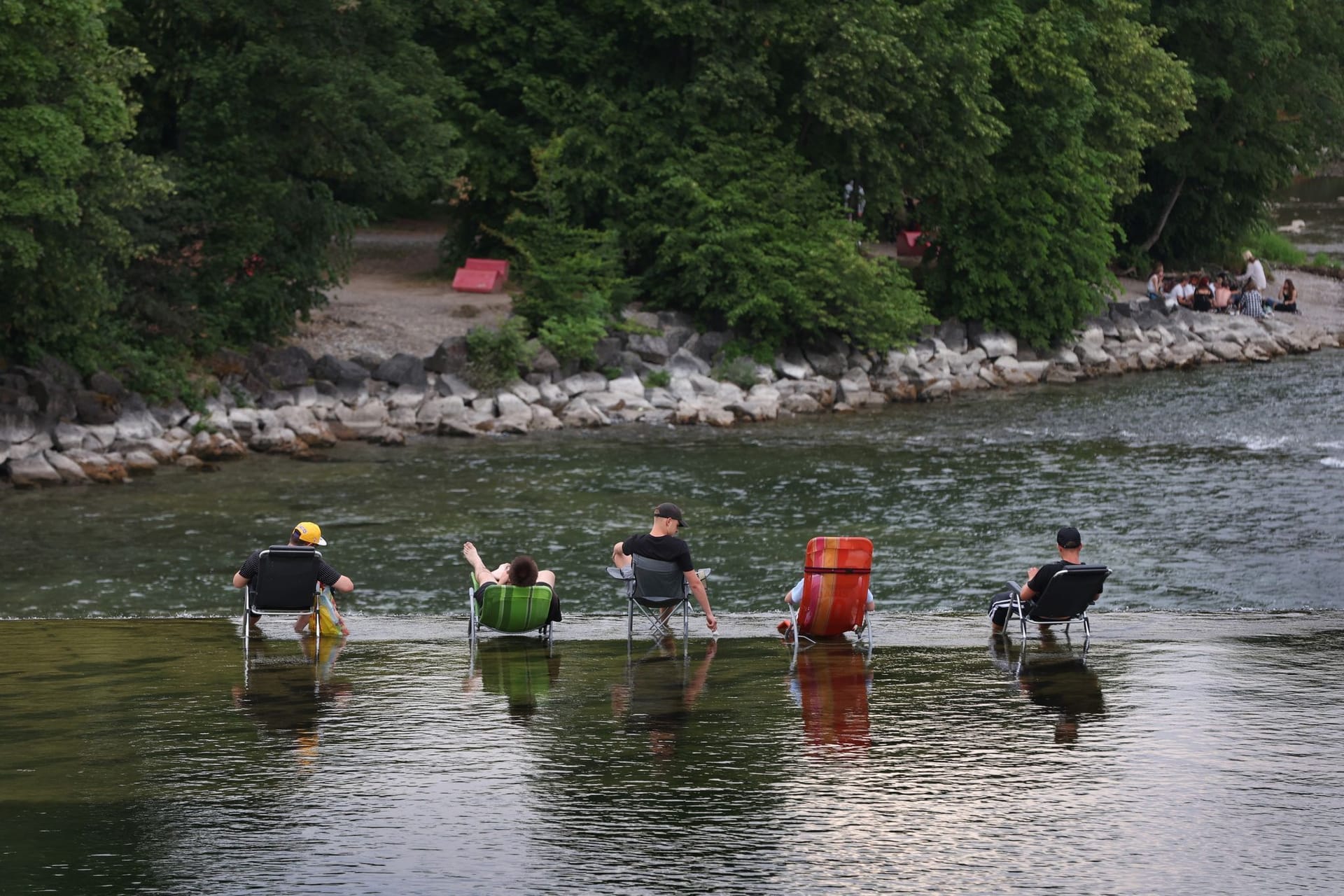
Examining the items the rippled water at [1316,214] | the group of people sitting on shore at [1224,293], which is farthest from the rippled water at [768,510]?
the rippled water at [1316,214]

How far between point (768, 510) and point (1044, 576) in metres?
12.5

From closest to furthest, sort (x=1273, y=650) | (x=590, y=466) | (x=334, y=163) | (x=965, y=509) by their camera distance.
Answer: (x=1273, y=650), (x=965, y=509), (x=590, y=466), (x=334, y=163)

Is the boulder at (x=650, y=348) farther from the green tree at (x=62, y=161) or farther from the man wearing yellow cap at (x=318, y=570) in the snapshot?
the man wearing yellow cap at (x=318, y=570)

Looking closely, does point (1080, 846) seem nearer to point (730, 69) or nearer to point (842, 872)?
point (842, 872)

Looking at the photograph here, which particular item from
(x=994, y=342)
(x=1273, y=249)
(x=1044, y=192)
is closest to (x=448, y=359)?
Answer: (x=994, y=342)

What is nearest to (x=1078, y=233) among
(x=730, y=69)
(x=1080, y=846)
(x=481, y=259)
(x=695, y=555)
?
(x=730, y=69)

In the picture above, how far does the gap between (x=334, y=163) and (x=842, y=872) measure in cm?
2607

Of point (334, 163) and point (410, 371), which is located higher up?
point (334, 163)

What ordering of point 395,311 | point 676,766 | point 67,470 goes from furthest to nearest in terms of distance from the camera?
1. point 395,311
2. point 67,470
3. point 676,766

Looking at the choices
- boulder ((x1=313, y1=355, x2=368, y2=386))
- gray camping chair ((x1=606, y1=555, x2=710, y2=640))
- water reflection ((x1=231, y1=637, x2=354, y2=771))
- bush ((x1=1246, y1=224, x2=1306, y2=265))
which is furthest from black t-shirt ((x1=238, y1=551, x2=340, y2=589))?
bush ((x1=1246, y1=224, x2=1306, y2=265))

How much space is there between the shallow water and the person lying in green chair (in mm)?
449

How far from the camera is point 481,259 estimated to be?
135 ft

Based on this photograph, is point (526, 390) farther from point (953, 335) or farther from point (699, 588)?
point (699, 588)

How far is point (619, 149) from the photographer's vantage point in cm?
4012
